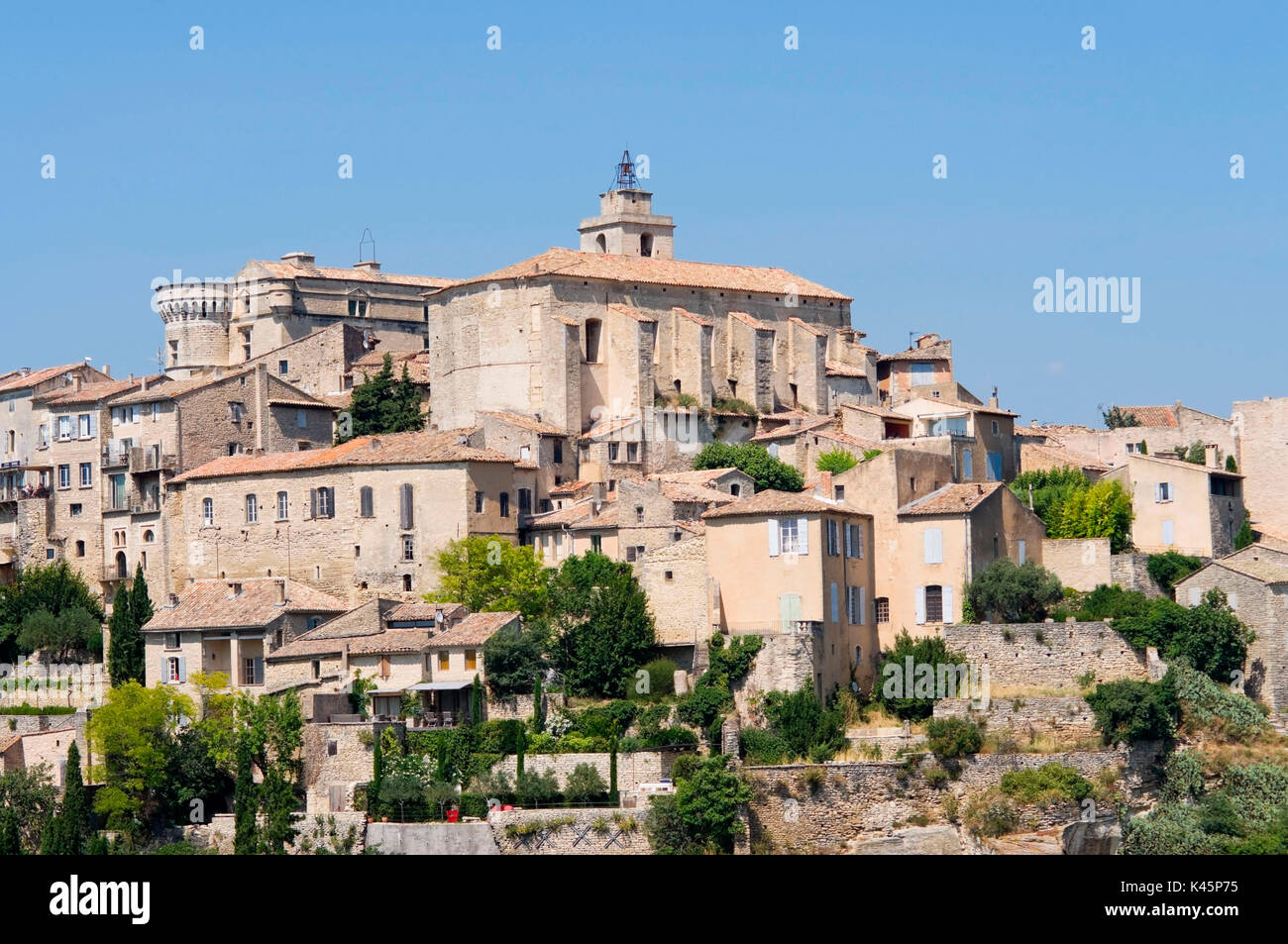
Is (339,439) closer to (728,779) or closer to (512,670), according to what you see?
(512,670)

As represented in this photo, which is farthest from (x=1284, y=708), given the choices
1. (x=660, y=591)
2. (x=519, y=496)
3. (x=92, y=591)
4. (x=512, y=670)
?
(x=92, y=591)

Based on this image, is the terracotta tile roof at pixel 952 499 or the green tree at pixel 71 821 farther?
the terracotta tile roof at pixel 952 499

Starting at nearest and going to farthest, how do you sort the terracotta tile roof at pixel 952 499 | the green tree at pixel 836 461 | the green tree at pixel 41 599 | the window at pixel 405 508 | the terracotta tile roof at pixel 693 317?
the terracotta tile roof at pixel 952 499, the window at pixel 405 508, the green tree at pixel 836 461, the green tree at pixel 41 599, the terracotta tile roof at pixel 693 317

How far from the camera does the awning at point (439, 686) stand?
5144 centimetres

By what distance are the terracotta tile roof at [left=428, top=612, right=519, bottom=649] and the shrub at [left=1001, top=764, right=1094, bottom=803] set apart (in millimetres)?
13287

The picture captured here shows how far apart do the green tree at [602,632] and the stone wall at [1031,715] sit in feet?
Answer: 25.3

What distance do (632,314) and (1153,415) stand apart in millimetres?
19565

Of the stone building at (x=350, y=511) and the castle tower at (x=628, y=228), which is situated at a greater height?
the castle tower at (x=628, y=228)

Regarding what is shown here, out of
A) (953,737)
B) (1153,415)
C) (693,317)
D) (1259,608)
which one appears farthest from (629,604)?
(1153,415)

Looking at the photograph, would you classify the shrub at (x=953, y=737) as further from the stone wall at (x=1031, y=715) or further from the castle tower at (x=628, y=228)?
the castle tower at (x=628, y=228)

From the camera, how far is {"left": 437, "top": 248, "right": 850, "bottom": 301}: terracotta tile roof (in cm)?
7081

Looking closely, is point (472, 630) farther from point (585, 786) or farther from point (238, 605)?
point (238, 605)

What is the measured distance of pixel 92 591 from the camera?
68.7 m

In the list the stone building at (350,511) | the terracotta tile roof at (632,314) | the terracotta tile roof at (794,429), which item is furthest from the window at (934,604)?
the terracotta tile roof at (632,314)
